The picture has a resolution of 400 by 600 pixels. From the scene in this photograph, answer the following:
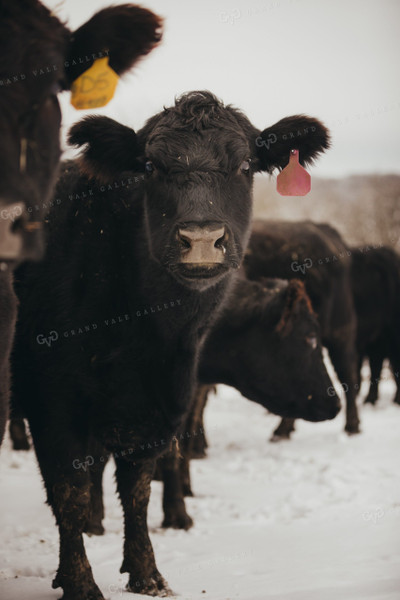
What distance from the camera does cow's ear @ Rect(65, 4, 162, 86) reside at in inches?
121

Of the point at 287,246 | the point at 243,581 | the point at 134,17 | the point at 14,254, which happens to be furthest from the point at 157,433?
the point at 287,246

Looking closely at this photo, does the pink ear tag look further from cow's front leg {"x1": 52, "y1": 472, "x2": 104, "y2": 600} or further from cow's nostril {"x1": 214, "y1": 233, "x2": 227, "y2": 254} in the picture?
cow's front leg {"x1": 52, "y1": 472, "x2": 104, "y2": 600}

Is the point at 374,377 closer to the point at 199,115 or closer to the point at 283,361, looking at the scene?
the point at 283,361

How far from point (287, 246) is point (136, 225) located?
477 centimetres

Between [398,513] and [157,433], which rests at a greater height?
[157,433]

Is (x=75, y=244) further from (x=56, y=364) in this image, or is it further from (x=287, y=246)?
(x=287, y=246)

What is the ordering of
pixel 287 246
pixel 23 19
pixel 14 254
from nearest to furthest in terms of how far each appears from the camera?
pixel 14 254 < pixel 23 19 < pixel 287 246

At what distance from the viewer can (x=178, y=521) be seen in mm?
5379

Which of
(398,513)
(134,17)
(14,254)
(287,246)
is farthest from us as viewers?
(287,246)

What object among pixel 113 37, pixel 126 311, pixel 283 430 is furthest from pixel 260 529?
pixel 113 37

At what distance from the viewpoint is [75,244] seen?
407cm

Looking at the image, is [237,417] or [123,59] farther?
[237,417]

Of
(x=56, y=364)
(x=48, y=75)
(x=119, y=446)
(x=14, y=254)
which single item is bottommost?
(x=119, y=446)

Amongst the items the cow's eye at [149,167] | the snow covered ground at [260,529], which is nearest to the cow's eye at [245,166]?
the cow's eye at [149,167]
